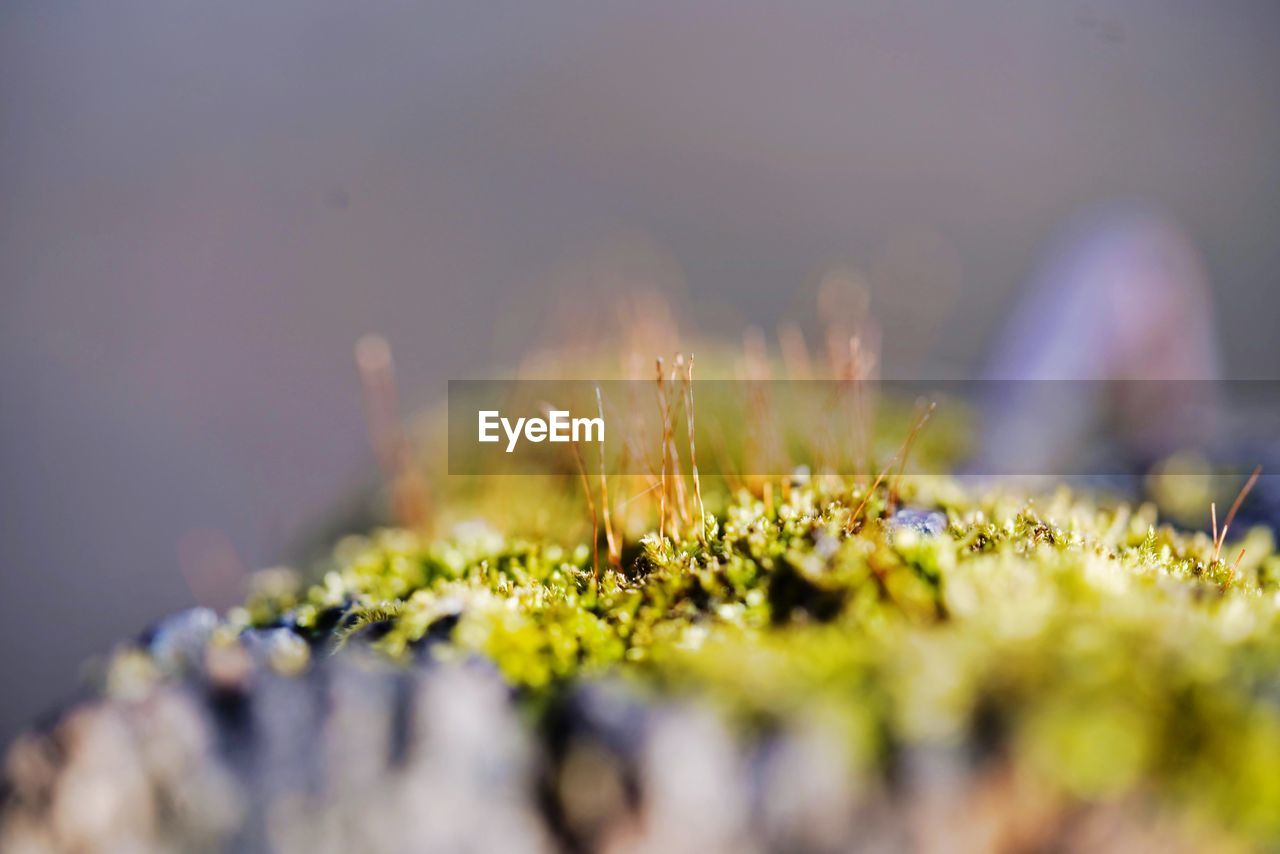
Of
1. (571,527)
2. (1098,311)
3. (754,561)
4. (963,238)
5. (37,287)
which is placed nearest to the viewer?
(754,561)

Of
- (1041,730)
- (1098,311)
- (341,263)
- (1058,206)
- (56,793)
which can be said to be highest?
(1058,206)

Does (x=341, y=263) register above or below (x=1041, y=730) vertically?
above

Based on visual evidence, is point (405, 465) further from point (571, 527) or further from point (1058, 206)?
point (1058, 206)

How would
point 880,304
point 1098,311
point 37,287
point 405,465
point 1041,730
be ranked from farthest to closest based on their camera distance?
point 880,304 < point 37,287 < point 1098,311 < point 405,465 < point 1041,730

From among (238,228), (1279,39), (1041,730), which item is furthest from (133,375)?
(1279,39)

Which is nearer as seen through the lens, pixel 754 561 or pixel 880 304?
pixel 754 561

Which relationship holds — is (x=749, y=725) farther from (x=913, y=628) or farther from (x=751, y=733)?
(x=913, y=628)

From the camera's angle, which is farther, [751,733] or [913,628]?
[913,628]

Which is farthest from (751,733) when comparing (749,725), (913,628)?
(913,628)
